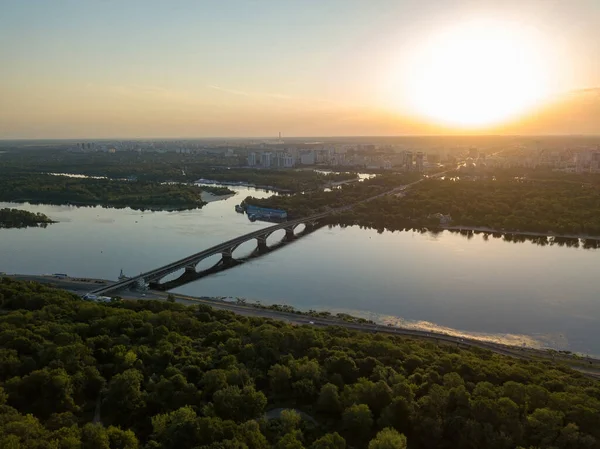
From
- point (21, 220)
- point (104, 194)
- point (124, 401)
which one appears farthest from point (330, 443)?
point (104, 194)

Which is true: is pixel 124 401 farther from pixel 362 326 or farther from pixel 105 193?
pixel 105 193

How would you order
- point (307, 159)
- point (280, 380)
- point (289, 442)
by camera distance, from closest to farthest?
point (289, 442)
point (280, 380)
point (307, 159)

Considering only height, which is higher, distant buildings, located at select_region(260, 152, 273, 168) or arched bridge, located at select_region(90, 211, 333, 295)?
distant buildings, located at select_region(260, 152, 273, 168)

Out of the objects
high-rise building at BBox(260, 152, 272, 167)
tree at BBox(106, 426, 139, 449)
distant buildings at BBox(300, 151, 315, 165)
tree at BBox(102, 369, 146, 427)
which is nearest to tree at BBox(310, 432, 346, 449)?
tree at BBox(106, 426, 139, 449)

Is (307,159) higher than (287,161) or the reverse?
higher

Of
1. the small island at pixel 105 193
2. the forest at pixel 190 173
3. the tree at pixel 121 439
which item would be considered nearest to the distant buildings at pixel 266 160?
the forest at pixel 190 173

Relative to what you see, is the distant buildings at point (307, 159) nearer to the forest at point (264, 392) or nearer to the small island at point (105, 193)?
the small island at point (105, 193)

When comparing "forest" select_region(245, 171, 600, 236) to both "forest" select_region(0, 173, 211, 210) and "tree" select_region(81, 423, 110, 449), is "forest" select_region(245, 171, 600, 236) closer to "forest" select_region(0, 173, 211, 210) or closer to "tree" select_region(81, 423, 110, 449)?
"forest" select_region(0, 173, 211, 210)

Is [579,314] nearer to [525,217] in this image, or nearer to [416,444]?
[416,444]
